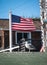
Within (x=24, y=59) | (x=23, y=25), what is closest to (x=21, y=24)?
(x=23, y=25)

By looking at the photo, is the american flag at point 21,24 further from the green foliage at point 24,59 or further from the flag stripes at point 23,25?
the green foliage at point 24,59

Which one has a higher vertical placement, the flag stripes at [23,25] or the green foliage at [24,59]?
the flag stripes at [23,25]

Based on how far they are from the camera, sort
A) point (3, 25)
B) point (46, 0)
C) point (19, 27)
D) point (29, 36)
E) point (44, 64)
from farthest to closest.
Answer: point (3, 25) < point (29, 36) < point (46, 0) < point (19, 27) < point (44, 64)

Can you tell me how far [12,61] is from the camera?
Result: 23.1ft

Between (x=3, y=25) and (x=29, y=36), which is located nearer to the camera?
(x=29, y=36)

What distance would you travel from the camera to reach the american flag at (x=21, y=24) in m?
9.62

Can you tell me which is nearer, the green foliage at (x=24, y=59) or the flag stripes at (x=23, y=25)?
the green foliage at (x=24, y=59)

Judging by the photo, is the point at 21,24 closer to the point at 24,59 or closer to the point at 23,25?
the point at 23,25

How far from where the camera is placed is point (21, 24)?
9.86 meters

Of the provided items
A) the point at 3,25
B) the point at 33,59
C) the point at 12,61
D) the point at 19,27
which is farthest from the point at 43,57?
the point at 3,25

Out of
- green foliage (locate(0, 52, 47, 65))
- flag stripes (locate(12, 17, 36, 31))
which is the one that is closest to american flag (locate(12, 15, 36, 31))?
flag stripes (locate(12, 17, 36, 31))

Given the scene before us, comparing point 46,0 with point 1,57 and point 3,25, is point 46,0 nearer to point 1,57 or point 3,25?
point 1,57

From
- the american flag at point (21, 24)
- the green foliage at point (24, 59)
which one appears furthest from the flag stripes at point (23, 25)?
the green foliage at point (24, 59)

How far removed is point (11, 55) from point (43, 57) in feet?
3.12
